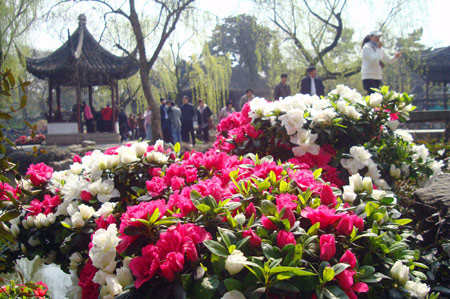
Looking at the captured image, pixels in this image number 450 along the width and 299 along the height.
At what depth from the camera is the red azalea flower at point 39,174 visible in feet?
7.34

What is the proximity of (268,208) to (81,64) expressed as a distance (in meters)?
15.1

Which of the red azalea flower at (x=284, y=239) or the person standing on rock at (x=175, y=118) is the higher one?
the person standing on rock at (x=175, y=118)

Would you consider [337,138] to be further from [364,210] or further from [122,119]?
[122,119]

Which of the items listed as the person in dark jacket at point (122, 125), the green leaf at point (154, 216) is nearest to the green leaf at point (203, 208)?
the green leaf at point (154, 216)

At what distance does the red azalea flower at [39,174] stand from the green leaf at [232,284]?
166 cm

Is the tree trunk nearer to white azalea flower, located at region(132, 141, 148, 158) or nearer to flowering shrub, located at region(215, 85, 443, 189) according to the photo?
flowering shrub, located at region(215, 85, 443, 189)

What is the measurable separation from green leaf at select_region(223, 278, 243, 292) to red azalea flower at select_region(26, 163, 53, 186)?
5.43 ft

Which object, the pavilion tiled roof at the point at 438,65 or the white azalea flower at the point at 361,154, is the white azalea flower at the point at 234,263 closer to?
the white azalea flower at the point at 361,154

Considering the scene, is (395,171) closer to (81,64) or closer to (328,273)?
(328,273)

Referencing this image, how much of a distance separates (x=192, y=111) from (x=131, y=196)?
31.7 ft

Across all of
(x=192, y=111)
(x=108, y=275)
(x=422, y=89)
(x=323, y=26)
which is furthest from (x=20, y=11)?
(x=422, y=89)

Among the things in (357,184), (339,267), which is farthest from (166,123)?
(339,267)

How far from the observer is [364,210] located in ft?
4.55

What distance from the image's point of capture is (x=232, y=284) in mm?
1015
